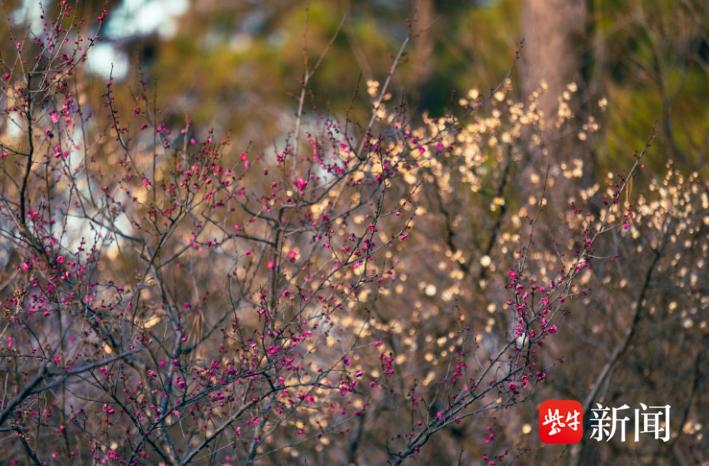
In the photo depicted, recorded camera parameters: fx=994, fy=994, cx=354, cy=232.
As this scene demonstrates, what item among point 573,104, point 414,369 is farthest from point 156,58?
point 414,369

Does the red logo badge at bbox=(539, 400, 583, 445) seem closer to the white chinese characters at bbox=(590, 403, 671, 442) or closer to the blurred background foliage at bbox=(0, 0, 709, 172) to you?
the white chinese characters at bbox=(590, 403, 671, 442)

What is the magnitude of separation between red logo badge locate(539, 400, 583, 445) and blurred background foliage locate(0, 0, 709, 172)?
1951mm

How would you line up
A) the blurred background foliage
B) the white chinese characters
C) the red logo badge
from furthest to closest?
the blurred background foliage
the white chinese characters
the red logo badge

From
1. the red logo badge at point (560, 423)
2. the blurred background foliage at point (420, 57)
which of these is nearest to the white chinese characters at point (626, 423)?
the red logo badge at point (560, 423)

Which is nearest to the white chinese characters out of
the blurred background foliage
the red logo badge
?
the red logo badge

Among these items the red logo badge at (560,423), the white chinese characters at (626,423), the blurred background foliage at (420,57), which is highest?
the blurred background foliage at (420,57)

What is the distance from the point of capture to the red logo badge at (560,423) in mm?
6160

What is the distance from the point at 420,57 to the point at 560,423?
4747mm

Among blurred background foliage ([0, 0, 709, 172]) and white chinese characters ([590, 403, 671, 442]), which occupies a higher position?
blurred background foliage ([0, 0, 709, 172])

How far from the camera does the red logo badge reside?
243 inches

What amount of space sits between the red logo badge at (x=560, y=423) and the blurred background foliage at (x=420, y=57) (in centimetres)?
195

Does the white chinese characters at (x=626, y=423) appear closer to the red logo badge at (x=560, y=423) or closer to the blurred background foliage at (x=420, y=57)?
the red logo badge at (x=560, y=423)

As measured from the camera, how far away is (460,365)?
15.1ft

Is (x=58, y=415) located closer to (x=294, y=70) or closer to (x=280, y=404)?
(x=280, y=404)
